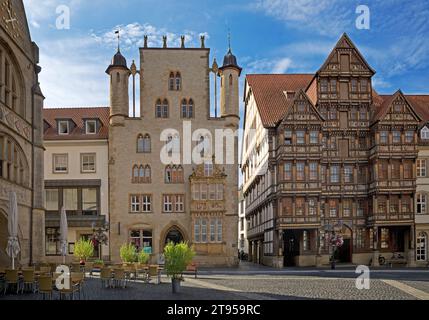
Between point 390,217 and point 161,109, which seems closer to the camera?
point 390,217

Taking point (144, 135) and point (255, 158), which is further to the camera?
point (255, 158)

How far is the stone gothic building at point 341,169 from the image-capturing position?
48.8 m

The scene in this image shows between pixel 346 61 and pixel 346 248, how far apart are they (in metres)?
15.9

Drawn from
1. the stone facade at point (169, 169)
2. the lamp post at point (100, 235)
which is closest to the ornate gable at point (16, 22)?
the stone facade at point (169, 169)

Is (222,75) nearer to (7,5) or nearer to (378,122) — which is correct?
(378,122)

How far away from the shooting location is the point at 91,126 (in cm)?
5181

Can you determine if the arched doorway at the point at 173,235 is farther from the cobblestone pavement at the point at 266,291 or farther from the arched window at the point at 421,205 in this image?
the arched window at the point at 421,205

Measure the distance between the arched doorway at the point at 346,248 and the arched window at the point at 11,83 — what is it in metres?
29.0

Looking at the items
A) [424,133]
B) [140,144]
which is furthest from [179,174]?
[424,133]

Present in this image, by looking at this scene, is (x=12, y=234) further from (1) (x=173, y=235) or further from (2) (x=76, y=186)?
(1) (x=173, y=235)
